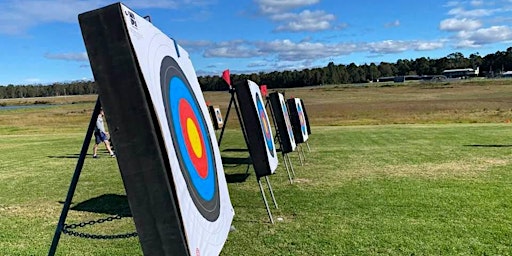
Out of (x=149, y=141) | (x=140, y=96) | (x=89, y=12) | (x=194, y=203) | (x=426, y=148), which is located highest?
(x=89, y=12)

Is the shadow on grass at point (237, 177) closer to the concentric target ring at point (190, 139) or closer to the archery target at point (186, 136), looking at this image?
the archery target at point (186, 136)

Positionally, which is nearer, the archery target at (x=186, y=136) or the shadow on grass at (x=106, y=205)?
the archery target at (x=186, y=136)

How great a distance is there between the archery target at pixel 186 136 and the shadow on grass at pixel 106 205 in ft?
11.5

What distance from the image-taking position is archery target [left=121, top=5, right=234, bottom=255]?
2658mm

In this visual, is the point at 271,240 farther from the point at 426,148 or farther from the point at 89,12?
the point at 426,148

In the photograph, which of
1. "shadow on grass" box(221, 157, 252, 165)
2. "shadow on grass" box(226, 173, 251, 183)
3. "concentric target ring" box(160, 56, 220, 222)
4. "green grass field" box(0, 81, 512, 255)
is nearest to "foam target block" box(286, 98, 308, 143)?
"green grass field" box(0, 81, 512, 255)

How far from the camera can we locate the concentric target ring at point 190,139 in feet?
10.3

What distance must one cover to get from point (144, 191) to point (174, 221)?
240 millimetres

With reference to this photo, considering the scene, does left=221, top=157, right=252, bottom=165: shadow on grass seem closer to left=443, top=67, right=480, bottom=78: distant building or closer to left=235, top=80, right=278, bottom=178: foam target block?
left=235, top=80, right=278, bottom=178: foam target block

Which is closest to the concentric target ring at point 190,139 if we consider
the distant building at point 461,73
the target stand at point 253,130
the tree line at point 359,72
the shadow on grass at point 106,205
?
the target stand at point 253,130

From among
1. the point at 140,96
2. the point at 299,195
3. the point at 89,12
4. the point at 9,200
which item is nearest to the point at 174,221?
the point at 140,96

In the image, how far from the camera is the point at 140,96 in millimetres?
2439

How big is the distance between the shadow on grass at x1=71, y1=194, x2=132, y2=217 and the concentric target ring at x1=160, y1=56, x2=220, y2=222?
3601 millimetres

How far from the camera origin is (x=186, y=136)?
3.49 meters
